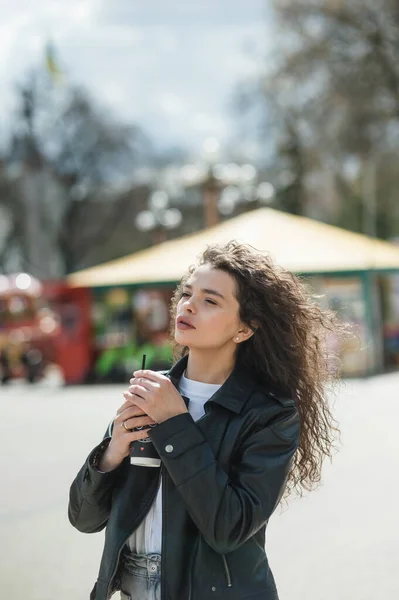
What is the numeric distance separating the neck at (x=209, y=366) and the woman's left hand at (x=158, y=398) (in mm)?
194

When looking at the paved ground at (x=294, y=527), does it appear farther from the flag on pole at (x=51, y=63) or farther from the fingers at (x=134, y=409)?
the flag on pole at (x=51, y=63)

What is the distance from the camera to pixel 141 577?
2.20 m

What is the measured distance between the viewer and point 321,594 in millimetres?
5051

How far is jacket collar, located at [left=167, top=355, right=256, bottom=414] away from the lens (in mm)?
2178

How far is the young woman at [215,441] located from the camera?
2074mm

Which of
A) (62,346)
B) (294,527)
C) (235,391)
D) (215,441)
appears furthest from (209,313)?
(62,346)

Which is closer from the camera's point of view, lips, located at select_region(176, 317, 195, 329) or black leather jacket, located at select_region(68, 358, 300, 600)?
black leather jacket, located at select_region(68, 358, 300, 600)

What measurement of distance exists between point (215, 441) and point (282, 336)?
388 mm

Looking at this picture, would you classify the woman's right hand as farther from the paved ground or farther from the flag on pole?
the flag on pole

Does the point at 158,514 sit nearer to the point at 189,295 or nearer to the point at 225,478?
the point at 225,478

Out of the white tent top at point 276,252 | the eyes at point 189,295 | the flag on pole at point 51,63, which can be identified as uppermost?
the flag on pole at point 51,63

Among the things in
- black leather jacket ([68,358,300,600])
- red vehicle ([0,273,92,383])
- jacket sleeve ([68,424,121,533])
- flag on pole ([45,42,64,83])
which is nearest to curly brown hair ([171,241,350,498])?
black leather jacket ([68,358,300,600])

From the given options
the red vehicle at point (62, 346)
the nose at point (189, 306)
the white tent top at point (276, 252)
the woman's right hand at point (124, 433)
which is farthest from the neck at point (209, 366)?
the red vehicle at point (62, 346)

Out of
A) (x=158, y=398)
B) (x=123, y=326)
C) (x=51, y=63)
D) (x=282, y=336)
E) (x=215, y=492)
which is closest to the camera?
(x=215, y=492)
